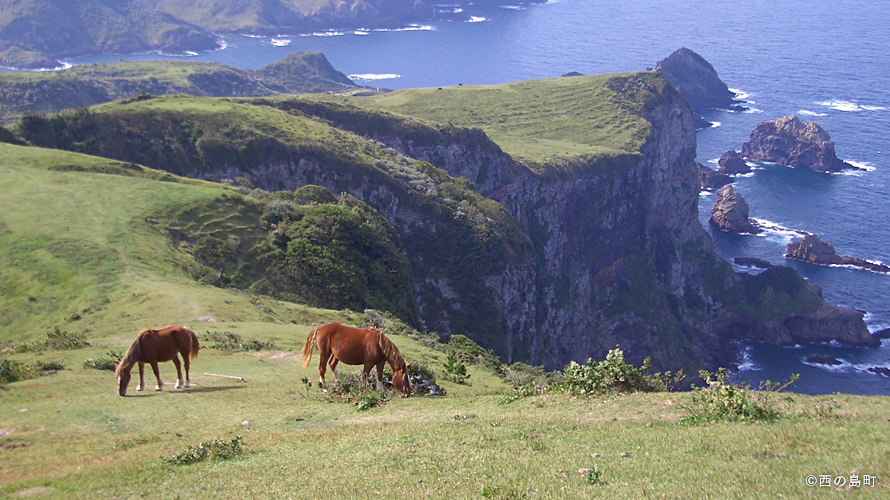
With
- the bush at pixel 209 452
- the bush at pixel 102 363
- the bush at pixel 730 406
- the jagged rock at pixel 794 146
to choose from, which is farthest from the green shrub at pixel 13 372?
the jagged rock at pixel 794 146

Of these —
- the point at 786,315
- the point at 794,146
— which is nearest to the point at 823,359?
the point at 786,315

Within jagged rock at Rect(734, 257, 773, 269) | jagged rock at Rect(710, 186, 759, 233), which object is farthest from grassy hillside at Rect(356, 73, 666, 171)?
jagged rock at Rect(734, 257, 773, 269)

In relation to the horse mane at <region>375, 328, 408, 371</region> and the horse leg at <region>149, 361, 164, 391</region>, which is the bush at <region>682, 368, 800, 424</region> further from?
the horse leg at <region>149, 361, 164, 391</region>

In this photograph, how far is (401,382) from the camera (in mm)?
22016

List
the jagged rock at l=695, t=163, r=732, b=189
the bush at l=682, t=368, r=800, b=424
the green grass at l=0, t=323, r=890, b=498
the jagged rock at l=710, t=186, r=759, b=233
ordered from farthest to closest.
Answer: the jagged rock at l=695, t=163, r=732, b=189 → the jagged rock at l=710, t=186, r=759, b=233 → the bush at l=682, t=368, r=800, b=424 → the green grass at l=0, t=323, r=890, b=498

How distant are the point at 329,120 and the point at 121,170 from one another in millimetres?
45331

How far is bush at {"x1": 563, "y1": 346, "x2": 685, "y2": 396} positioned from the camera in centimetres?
2094

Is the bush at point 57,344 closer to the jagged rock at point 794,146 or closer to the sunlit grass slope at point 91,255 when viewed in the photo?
the sunlit grass slope at point 91,255

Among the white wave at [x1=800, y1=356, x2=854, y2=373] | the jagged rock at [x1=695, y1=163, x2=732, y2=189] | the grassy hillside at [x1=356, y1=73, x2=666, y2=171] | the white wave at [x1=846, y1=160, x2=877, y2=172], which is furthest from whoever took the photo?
the jagged rock at [x1=695, y1=163, x2=732, y2=189]

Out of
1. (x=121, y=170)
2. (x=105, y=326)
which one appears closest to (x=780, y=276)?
(x=121, y=170)

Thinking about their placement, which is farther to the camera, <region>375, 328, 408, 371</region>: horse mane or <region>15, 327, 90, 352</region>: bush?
<region>15, 327, 90, 352</region>: bush

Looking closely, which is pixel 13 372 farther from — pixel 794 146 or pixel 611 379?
pixel 794 146

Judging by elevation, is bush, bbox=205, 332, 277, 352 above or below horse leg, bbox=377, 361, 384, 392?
below

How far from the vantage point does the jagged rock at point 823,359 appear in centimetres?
10600
